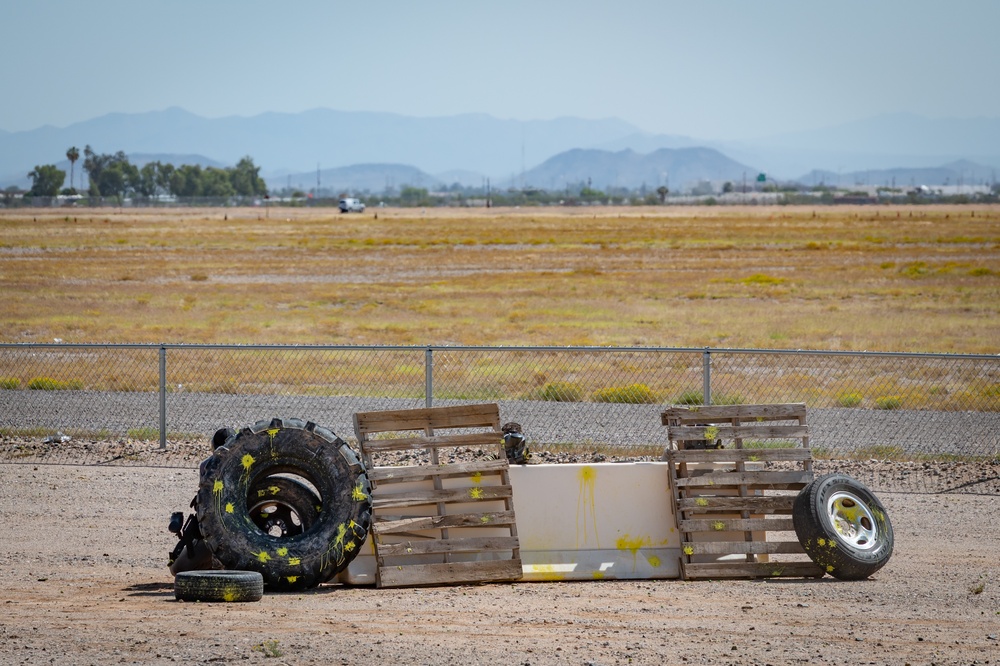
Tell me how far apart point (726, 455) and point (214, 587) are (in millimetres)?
4472

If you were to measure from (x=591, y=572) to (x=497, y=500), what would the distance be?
1.01 m

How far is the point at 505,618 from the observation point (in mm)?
7980

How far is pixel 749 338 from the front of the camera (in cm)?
3003

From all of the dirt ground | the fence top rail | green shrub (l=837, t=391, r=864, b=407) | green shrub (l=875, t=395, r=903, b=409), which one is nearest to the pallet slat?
the dirt ground

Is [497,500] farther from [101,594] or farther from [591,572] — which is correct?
[101,594]

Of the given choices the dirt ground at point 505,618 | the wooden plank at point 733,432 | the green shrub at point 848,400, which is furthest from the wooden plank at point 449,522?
the green shrub at point 848,400

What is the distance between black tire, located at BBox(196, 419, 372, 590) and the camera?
29.4ft

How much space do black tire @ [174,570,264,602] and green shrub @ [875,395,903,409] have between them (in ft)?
37.2

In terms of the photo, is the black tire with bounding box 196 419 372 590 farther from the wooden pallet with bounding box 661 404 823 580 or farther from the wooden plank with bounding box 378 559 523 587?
the wooden pallet with bounding box 661 404 823 580

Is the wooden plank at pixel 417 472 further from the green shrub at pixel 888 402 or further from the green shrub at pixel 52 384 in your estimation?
the green shrub at pixel 52 384

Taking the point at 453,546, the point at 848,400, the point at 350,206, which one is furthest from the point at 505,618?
the point at 350,206

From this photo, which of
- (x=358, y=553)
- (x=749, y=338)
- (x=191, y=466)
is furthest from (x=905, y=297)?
(x=358, y=553)

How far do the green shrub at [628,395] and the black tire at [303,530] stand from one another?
29.4ft

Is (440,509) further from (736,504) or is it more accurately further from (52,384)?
(52,384)
